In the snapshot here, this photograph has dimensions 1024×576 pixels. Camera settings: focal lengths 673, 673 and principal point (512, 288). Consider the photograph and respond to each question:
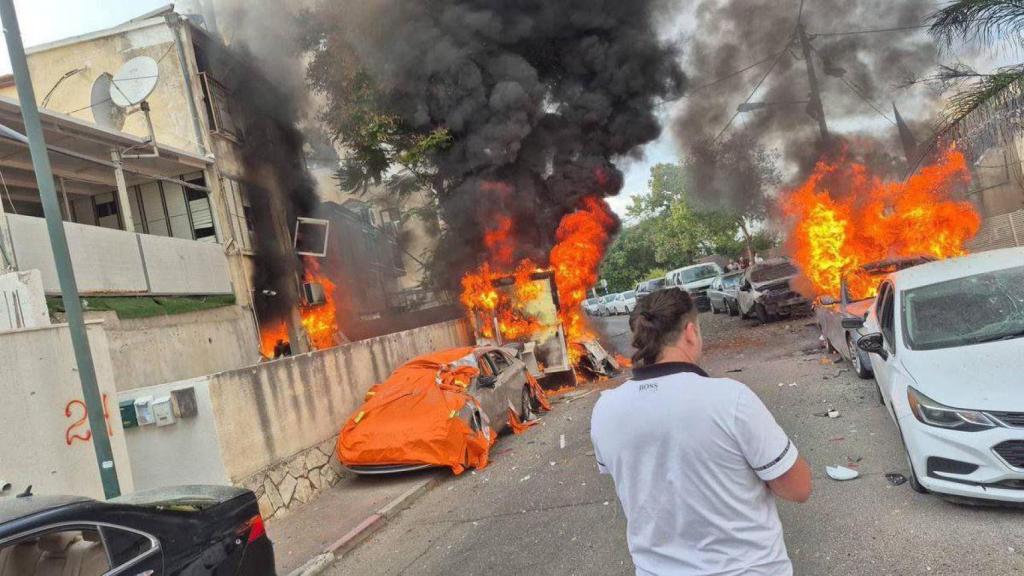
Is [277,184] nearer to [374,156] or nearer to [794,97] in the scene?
[374,156]

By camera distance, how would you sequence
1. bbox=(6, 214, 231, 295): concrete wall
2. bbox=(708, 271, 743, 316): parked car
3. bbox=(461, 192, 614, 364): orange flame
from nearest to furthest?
bbox=(6, 214, 231, 295): concrete wall
bbox=(461, 192, 614, 364): orange flame
bbox=(708, 271, 743, 316): parked car

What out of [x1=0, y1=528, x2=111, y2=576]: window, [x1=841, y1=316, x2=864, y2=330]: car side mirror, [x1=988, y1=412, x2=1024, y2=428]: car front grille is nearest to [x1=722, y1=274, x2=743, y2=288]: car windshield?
[x1=841, y1=316, x2=864, y2=330]: car side mirror

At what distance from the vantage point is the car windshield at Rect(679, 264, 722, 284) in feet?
88.7

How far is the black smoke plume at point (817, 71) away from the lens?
48.7ft

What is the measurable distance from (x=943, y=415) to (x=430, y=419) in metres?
5.28

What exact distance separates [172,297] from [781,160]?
1566cm

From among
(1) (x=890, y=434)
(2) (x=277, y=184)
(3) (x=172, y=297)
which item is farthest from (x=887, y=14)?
(3) (x=172, y=297)

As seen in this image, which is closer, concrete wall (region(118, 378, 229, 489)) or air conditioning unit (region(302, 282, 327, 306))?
concrete wall (region(118, 378, 229, 489))

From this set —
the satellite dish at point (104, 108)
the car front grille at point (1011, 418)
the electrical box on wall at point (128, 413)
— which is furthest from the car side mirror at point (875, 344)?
the satellite dish at point (104, 108)

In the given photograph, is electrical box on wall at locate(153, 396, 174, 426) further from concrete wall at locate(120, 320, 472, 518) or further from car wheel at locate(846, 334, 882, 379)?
car wheel at locate(846, 334, 882, 379)

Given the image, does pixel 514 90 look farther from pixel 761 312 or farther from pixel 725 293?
pixel 725 293

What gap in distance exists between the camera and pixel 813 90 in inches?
637

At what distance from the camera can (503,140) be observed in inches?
643

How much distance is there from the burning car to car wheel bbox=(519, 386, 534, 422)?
1.78ft
